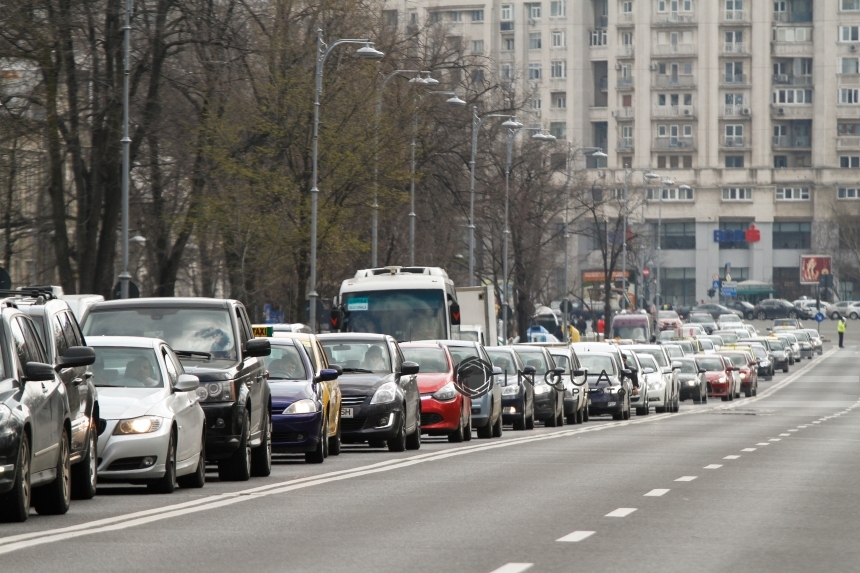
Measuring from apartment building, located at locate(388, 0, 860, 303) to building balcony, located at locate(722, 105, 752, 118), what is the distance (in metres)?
0.11

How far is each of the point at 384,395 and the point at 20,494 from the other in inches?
437

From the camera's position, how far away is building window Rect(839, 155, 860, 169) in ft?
464

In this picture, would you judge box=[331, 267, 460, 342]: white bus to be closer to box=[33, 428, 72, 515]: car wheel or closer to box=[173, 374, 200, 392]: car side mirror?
box=[173, 374, 200, 392]: car side mirror

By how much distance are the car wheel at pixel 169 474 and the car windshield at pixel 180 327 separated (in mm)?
2172

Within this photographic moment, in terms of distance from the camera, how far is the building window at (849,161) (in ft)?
464

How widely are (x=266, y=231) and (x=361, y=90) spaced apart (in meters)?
5.08

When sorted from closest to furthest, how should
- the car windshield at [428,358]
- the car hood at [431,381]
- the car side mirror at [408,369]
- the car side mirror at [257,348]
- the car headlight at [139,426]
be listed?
the car headlight at [139,426]
the car side mirror at [257,348]
the car side mirror at [408,369]
the car hood at [431,381]
the car windshield at [428,358]

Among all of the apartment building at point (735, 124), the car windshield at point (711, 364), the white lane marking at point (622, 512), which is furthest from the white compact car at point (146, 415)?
the apartment building at point (735, 124)

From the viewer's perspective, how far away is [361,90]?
46719mm

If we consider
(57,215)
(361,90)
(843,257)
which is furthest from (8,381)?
(843,257)

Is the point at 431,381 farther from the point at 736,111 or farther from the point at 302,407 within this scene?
the point at 736,111

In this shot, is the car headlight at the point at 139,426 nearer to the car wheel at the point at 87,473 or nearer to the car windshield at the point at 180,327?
the car wheel at the point at 87,473

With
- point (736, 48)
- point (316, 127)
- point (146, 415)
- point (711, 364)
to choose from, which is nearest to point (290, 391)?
point (146, 415)

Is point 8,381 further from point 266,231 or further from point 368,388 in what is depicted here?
point 266,231
